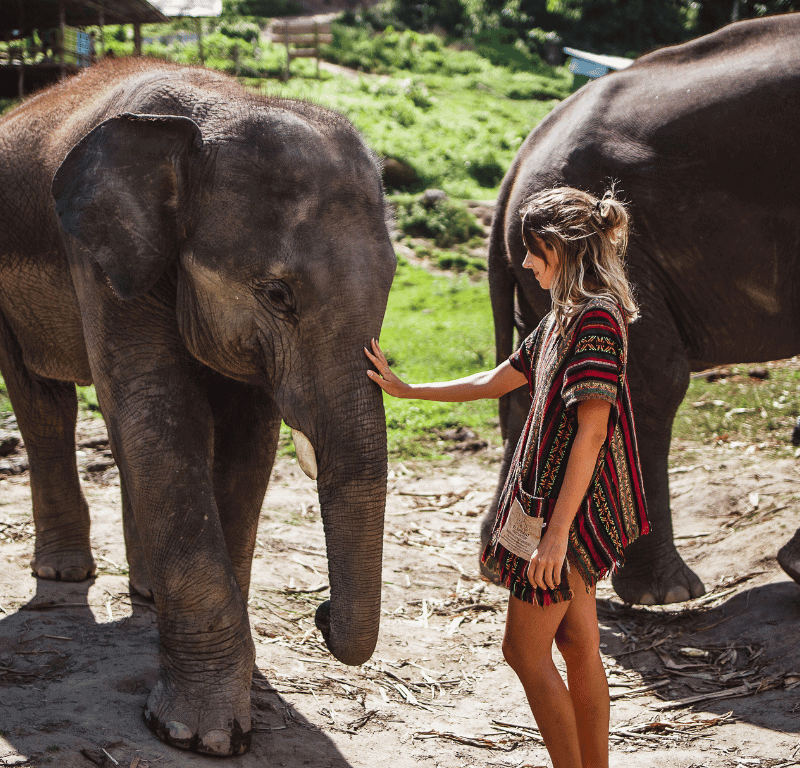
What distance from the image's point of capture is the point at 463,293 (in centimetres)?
1007

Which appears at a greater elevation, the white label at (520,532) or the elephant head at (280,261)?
the elephant head at (280,261)

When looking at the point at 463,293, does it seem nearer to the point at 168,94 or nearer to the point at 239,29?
the point at 168,94

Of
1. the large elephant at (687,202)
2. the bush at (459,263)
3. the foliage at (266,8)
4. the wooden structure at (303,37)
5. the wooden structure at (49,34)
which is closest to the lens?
the large elephant at (687,202)

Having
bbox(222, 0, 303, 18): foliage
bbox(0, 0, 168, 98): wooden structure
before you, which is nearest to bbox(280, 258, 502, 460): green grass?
bbox(0, 0, 168, 98): wooden structure

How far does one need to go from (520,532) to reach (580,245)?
2.41 ft

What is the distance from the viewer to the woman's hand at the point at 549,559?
2.35 metres

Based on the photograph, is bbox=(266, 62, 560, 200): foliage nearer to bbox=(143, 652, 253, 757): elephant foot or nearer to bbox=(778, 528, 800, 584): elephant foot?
bbox=(778, 528, 800, 584): elephant foot

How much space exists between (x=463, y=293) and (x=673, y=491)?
15.7 ft

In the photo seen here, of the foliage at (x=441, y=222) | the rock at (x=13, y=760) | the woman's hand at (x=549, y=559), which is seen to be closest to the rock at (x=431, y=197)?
the foliage at (x=441, y=222)

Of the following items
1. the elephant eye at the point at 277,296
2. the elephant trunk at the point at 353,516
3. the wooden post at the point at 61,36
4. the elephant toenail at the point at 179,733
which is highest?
the wooden post at the point at 61,36

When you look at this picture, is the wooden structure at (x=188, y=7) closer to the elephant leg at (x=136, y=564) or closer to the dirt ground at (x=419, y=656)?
the dirt ground at (x=419, y=656)

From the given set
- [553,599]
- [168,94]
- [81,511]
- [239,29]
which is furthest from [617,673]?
[239,29]

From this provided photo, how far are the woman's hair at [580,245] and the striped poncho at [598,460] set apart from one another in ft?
0.16

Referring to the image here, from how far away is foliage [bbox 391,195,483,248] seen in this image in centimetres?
1195
